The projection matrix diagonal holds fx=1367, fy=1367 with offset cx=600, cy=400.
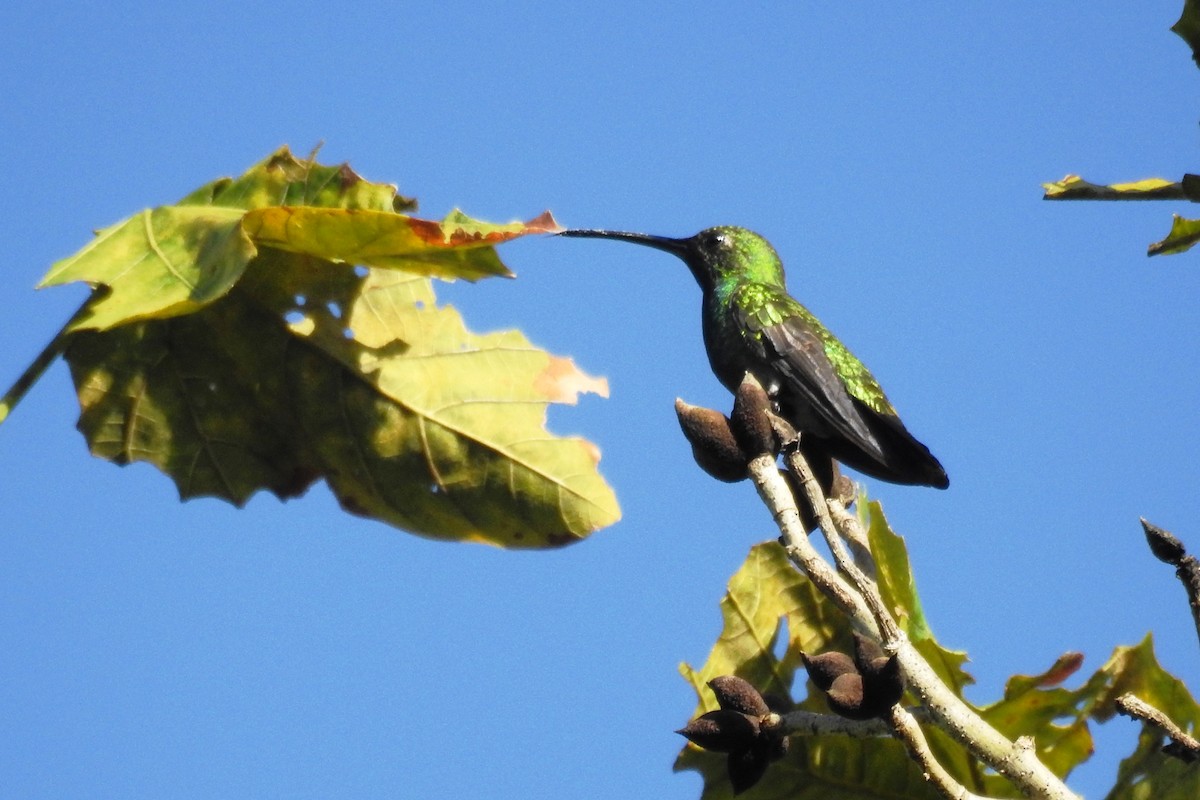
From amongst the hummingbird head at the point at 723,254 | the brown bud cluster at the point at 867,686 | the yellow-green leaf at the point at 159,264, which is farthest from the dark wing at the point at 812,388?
the yellow-green leaf at the point at 159,264

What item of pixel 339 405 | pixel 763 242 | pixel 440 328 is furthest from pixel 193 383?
pixel 763 242

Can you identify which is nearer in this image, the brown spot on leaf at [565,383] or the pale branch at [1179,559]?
the pale branch at [1179,559]

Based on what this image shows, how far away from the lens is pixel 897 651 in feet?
6.70

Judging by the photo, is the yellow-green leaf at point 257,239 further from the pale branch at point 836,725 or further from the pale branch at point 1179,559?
the pale branch at point 1179,559

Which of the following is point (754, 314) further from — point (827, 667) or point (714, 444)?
point (827, 667)

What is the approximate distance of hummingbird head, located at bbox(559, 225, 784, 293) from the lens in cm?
625

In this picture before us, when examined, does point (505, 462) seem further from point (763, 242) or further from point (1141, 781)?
point (763, 242)

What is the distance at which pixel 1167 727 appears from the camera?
2.13m

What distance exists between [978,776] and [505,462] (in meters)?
1.18

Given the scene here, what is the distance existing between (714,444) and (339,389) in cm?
74

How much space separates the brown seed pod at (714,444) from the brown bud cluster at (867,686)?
1.32 feet

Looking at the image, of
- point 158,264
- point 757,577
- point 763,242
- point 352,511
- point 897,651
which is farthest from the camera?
point 763,242

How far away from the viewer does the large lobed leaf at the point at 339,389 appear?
2432 mm

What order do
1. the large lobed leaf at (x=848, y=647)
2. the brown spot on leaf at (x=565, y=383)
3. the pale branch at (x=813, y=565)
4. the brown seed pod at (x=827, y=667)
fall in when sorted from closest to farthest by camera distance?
the pale branch at (x=813, y=565) → the brown seed pod at (x=827, y=667) → the brown spot on leaf at (x=565, y=383) → the large lobed leaf at (x=848, y=647)
